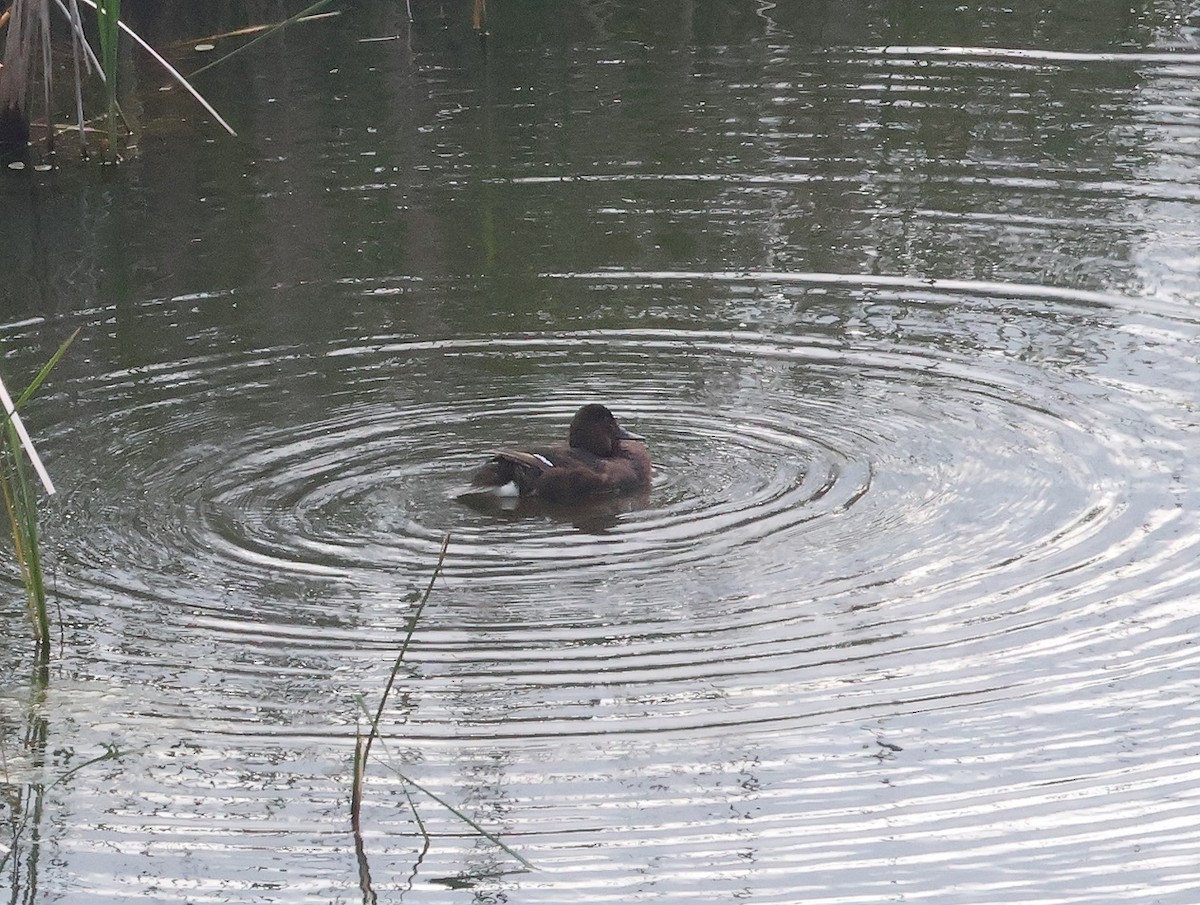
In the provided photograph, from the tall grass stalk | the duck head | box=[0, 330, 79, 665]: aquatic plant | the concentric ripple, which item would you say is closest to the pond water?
the concentric ripple

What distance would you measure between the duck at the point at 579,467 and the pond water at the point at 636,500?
117mm

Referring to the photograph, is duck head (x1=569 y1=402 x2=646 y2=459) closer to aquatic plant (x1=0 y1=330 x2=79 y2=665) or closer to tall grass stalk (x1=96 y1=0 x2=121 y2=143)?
aquatic plant (x1=0 y1=330 x2=79 y2=665)

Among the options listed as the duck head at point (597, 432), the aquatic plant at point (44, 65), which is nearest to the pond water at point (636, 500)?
the duck head at point (597, 432)

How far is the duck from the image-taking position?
7996 mm

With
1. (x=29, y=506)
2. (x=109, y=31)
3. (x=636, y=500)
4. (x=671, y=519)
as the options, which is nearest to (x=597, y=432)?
(x=636, y=500)

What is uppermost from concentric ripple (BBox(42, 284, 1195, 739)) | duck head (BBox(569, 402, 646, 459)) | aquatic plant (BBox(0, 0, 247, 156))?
aquatic plant (BBox(0, 0, 247, 156))

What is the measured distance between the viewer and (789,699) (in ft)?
20.0

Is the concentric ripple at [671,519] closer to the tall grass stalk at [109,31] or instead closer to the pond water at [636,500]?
the pond water at [636,500]

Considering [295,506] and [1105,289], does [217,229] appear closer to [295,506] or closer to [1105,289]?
[295,506]

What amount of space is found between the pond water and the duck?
117 millimetres

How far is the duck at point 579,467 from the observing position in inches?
315

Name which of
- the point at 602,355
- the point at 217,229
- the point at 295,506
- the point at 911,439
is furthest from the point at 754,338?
the point at 217,229

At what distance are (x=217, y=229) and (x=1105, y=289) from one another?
17.6ft

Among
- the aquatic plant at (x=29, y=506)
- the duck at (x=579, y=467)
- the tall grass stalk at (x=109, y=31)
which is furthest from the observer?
the tall grass stalk at (x=109, y=31)
